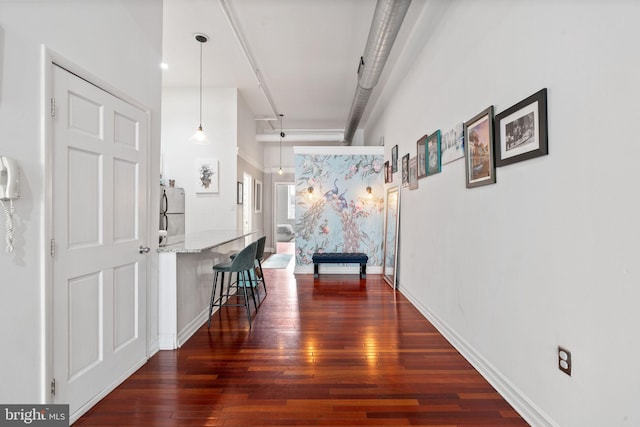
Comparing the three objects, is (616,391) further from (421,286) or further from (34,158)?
(34,158)

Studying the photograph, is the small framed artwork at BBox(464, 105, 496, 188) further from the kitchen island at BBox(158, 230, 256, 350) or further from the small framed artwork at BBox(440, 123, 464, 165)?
the kitchen island at BBox(158, 230, 256, 350)

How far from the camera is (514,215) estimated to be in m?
1.94

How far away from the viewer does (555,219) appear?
1606 millimetres

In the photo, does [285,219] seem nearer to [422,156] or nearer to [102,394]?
[422,156]

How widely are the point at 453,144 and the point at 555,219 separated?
143 centimetres

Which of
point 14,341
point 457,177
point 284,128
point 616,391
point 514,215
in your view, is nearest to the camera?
point 616,391

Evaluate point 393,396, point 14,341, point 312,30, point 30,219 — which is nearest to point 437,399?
point 393,396

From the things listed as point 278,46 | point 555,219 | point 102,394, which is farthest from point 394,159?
point 102,394

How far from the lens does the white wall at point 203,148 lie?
5766 millimetres

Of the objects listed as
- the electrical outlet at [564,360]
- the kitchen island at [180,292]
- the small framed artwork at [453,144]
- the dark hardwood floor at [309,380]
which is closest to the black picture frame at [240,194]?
the kitchen island at [180,292]

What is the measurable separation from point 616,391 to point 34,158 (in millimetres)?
3018

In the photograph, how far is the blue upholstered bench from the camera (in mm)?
5523

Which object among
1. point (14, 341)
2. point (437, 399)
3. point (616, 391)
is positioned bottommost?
point (437, 399)

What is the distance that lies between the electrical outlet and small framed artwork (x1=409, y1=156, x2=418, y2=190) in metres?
2.65
